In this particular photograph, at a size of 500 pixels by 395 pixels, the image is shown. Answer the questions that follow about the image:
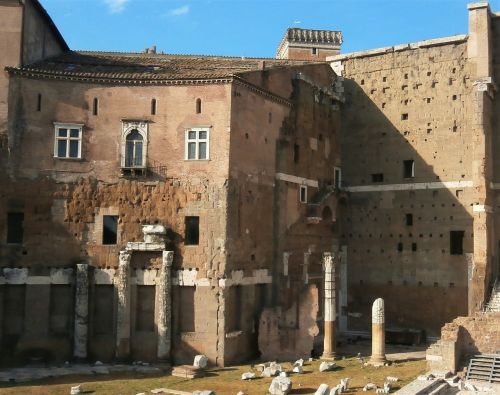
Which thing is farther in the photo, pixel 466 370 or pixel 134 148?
pixel 134 148

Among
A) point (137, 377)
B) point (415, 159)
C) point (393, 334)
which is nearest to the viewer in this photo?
point (137, 377)

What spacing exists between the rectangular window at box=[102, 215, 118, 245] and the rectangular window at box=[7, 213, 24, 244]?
2.94 metres

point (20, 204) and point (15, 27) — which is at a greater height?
point (15, 27)

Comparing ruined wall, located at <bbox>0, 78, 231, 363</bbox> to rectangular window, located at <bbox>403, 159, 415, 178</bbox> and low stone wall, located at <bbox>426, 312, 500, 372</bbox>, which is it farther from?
rectangular window, located at <bbox>403, 159, 415, 178</bbox>

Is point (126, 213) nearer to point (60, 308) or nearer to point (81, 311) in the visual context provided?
point (81, 311)

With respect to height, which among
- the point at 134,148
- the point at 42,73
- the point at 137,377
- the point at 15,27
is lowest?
the point at 137,377

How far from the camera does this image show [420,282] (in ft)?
94.1

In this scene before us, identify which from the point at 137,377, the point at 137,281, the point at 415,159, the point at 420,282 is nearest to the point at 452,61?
A: the point at 415,159

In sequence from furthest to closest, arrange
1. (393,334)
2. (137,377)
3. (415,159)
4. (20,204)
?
1. (415,159)
2. (393,334)
3. (20,204)
4. (137,377)

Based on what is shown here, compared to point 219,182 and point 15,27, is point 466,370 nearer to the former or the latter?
point 219,182

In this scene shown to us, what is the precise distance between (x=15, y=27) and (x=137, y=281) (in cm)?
1052

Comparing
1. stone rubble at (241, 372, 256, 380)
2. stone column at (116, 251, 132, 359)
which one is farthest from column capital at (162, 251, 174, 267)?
stone rubble at (241, 372, 256, 380)

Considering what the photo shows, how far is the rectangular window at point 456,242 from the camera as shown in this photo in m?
27.8

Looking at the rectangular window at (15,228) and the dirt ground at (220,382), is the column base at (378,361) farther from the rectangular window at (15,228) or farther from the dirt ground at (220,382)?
the rectangular window at (15,228)
